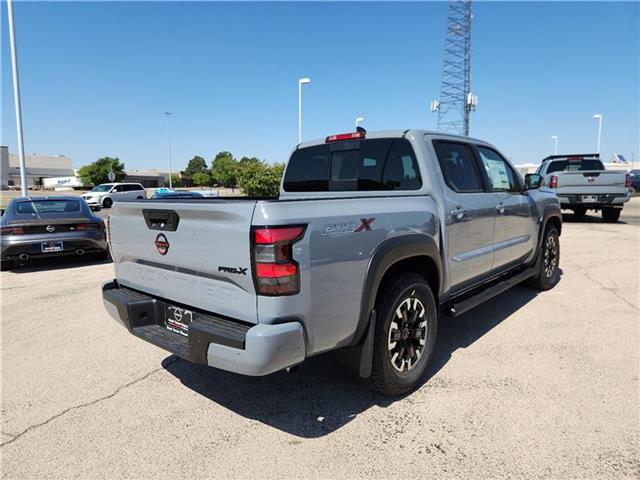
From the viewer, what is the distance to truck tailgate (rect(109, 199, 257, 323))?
7.59ft

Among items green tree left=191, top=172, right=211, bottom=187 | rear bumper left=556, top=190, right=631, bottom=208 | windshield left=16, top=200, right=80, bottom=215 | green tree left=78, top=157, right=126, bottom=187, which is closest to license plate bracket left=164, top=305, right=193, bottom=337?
windshield left=16, top=200, right=80, bottom=215

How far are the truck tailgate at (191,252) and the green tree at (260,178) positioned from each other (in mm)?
19203

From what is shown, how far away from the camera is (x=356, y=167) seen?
12.9 ft

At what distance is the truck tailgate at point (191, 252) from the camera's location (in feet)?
7.59

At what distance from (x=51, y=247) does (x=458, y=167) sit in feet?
22.5

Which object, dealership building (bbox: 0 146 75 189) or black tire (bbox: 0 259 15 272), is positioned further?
dealership building (bbox: 0 146 75 189)

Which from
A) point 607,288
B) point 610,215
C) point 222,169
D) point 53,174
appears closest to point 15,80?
point 607,288

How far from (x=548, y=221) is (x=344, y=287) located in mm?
4485

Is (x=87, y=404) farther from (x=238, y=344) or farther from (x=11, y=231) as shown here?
(x=11, y=231)

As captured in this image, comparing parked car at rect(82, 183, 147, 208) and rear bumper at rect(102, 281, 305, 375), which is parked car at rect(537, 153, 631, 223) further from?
parked car at rect(82, 183, 147, 208)

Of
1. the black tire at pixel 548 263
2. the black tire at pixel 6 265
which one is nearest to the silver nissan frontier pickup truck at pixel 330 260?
the black tire at pixel 548 263

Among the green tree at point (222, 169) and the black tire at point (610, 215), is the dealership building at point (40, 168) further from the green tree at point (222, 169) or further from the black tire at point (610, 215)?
the black tire at point (610, 215)

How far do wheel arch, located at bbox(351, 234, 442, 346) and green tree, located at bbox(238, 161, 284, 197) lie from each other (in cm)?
1921

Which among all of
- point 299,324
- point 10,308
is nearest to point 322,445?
point 299,324
